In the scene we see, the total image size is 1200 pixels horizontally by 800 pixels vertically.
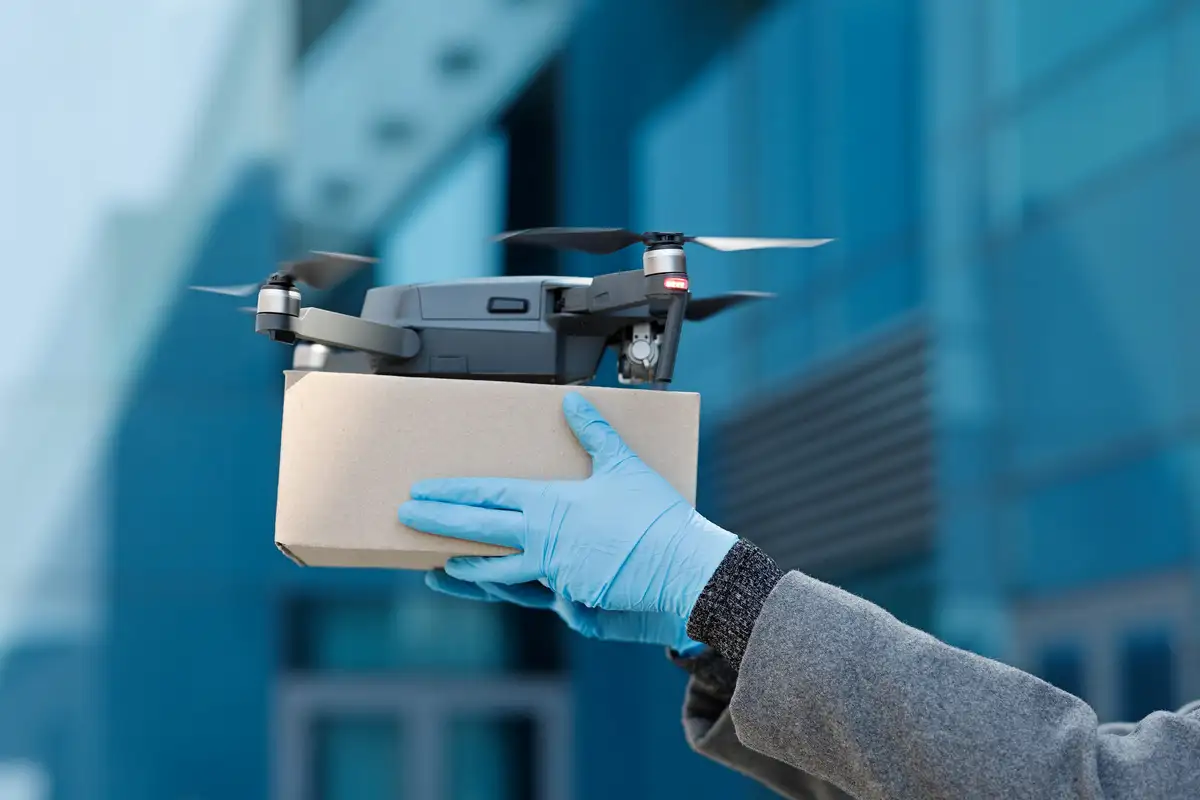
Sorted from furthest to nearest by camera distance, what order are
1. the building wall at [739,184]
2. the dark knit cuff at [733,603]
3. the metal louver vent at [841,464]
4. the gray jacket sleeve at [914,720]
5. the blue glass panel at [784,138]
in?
the blue glass panel at [784,138], the building wall at [739,184], the metal louver vent at [841,464], the dark knit cuff at [733,603], the gray jacket sleeve at [914,720]

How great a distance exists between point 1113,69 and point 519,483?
5.18m

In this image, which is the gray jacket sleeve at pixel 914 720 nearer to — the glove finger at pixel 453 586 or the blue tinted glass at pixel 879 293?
the glove finger at pixel 453 586

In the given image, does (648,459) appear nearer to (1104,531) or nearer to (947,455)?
(1104,531)

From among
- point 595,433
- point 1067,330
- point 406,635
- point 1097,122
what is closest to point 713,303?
point 595,433

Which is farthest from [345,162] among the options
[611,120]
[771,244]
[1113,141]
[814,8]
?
[771,244]

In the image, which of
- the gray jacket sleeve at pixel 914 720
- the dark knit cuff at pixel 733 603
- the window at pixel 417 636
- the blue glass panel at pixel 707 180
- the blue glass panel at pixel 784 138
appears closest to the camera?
the gray jacket sleeve at pixel 914 720

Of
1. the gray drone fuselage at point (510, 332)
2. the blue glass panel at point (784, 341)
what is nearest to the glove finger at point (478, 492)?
the gray drone fuselage at point (510, 332)

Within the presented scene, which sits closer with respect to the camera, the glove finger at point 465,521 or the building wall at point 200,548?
the glove finger at point 465,521

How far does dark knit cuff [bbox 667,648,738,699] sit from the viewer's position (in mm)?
1647

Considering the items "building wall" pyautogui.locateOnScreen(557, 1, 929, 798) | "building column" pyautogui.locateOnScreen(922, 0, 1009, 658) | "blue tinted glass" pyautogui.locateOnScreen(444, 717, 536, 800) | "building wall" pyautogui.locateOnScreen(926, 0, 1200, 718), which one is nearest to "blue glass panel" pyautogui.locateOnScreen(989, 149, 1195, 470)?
"building wall" pyautogui.locateOnScreen(926, 0, 1200, 718)

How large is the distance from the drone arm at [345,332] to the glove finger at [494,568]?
227 millimetres

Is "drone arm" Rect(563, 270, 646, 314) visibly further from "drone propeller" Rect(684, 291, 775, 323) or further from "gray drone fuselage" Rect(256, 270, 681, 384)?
"drone propeller" Rect(684, 291, 775, 323)

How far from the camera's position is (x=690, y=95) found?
7.75 metres

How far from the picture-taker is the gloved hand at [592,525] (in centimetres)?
144
